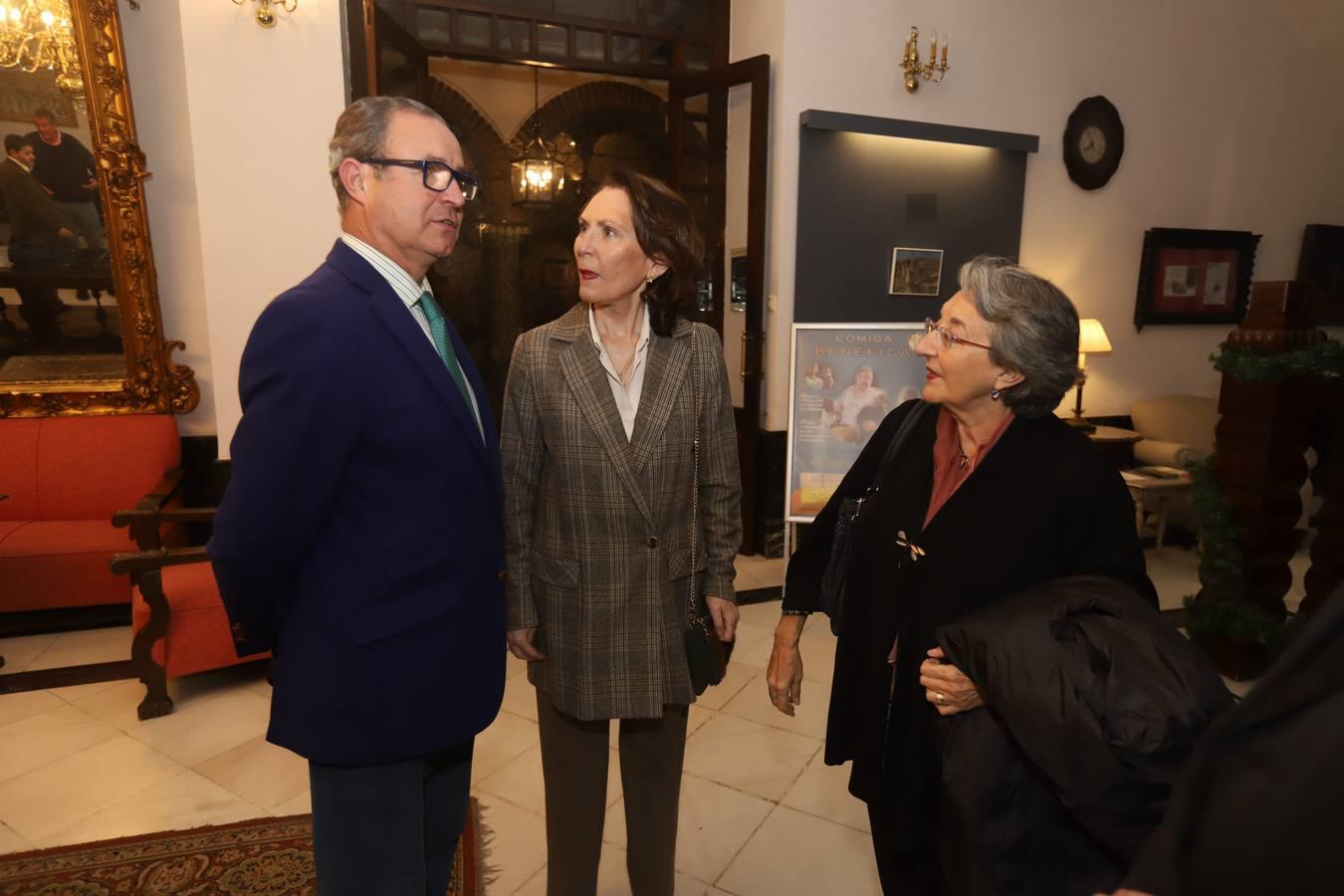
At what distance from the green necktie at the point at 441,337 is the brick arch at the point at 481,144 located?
5.75m

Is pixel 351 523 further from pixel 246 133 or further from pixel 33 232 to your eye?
pixel 33 232

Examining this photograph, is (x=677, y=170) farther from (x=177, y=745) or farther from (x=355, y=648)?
(x=355, y=648)

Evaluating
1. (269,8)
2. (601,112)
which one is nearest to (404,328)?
(269,8)

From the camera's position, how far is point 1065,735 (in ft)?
3.45

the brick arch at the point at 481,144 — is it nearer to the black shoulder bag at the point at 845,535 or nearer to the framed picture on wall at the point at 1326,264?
the black shoulder bag at the point at 845,535

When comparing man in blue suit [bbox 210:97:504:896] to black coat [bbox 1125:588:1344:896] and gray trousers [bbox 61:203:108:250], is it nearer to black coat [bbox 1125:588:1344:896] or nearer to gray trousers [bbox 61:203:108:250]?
black coat [bbox 1125:588:1344:896]

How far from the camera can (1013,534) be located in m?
1.36

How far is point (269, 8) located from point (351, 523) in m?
3.59

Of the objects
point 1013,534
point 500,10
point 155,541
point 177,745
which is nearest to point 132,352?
point 155,541

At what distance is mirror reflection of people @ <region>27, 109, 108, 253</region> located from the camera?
391 centimetres

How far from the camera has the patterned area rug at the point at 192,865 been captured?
2133 mm

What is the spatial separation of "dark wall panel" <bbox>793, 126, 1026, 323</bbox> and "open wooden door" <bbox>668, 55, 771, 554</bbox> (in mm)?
292

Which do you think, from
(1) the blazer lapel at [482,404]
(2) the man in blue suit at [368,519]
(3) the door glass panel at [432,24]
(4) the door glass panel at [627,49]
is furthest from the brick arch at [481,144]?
(2) the man in blue suit at [368,519]

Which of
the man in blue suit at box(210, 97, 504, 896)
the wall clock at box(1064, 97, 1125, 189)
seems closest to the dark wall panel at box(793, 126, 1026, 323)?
the wall clock at box(1064, 97, 1125, 189)
